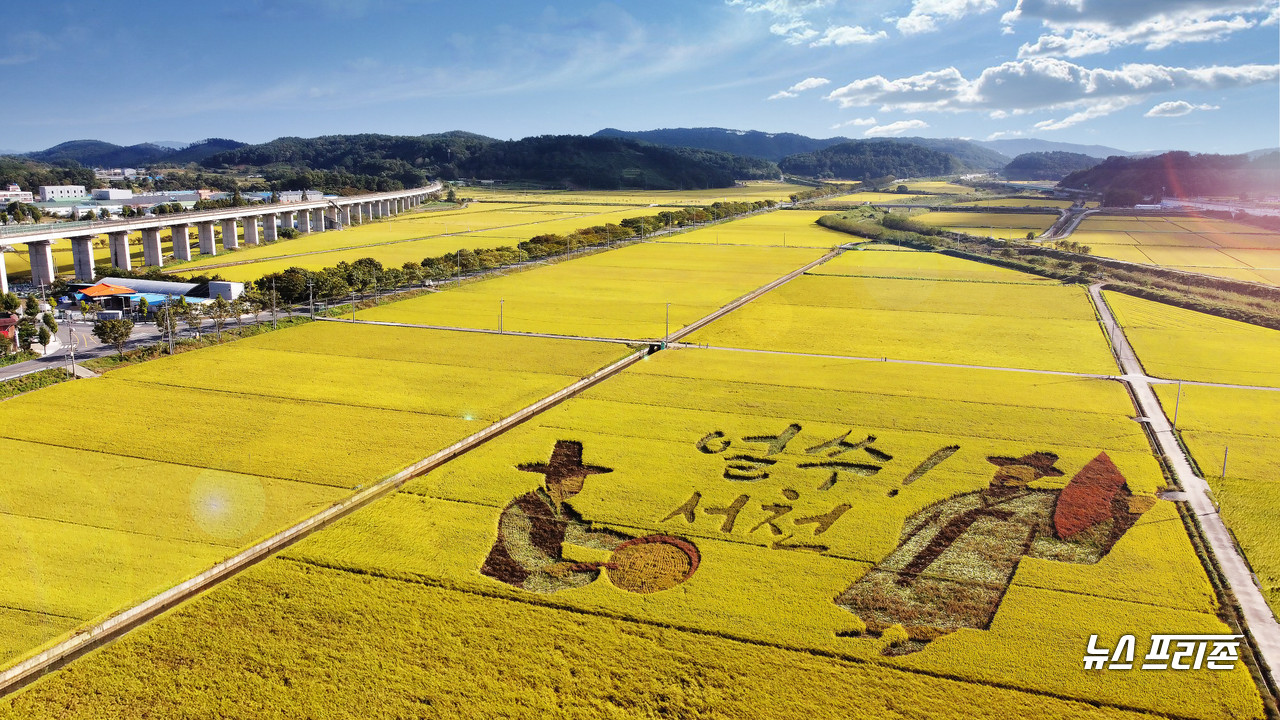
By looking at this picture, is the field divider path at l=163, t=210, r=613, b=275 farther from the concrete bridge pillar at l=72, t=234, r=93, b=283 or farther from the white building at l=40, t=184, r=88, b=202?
the white building at l=40, t=184, r=88, b=202

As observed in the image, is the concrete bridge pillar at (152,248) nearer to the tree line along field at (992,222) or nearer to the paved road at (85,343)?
the paved road at (85,343)

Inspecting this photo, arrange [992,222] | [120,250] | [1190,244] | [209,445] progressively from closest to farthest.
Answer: [209,445] → [120,250] → [1190,244] → [992,222]

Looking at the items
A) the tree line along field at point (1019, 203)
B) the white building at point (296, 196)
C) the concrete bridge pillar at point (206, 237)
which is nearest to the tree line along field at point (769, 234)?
the tree line along field at point (1019, 203)

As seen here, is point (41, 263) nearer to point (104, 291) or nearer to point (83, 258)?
point (83, 258)

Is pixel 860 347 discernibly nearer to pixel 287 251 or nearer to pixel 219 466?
pixel 219 466

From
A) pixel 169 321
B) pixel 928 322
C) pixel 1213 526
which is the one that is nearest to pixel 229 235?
pixel 169 321

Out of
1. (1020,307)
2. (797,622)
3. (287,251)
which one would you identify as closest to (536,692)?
(797,622)
